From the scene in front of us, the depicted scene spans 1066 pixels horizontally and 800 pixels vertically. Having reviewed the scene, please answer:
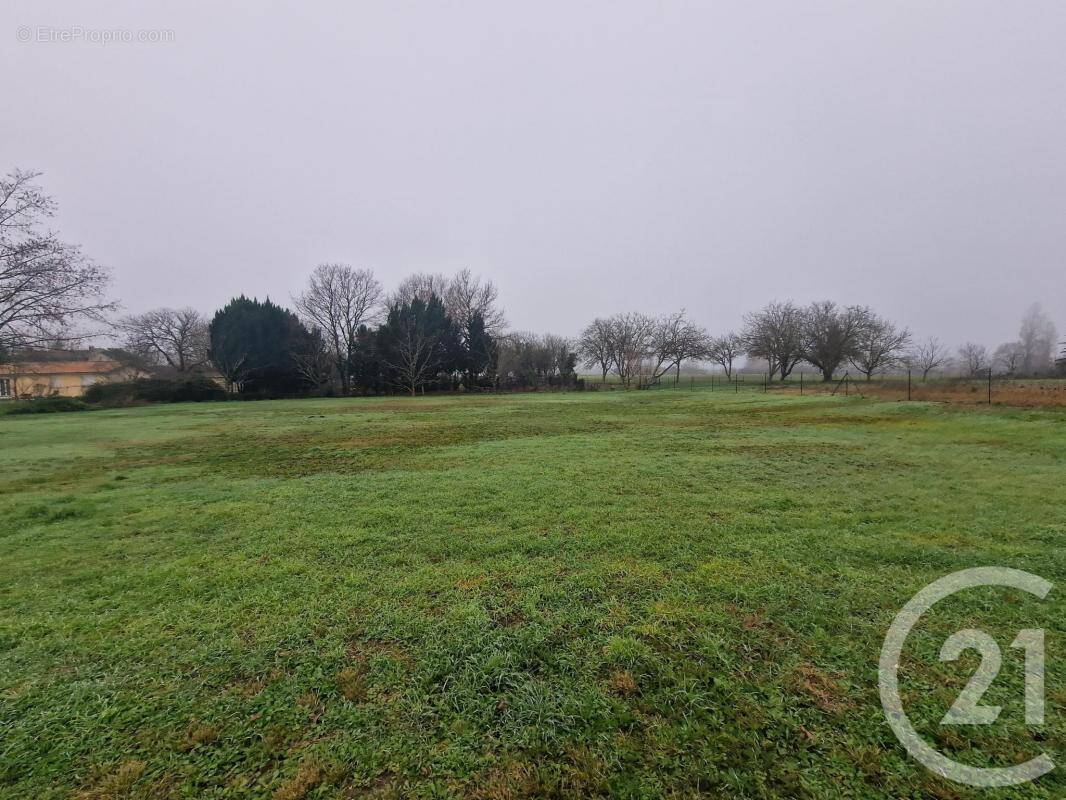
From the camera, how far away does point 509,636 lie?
2727mm

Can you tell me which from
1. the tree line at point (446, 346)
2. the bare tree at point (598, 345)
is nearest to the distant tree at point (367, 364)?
the tree line at point (446, 346)

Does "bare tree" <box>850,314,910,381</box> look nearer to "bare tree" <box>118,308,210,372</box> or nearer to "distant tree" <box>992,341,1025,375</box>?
"distant tree" <box>992,341,1025,375</box>

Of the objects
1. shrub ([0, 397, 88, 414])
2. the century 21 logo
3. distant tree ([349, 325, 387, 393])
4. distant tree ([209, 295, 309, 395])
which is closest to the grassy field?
the century 21 logo

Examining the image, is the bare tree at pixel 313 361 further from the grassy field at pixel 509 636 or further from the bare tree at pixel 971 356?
the bare tree at pixel 971 356

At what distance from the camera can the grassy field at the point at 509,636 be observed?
1.83 metres

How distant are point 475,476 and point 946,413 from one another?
56.0ft

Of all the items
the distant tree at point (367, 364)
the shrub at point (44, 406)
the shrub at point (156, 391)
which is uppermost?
the distant tree at point (367, 364)

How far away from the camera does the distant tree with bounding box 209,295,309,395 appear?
38938 mm

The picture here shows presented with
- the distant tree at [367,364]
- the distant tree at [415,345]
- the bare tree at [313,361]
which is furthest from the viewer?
the distant tree at [367,364]

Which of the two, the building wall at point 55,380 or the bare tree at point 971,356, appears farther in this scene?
the bare tree at point 971,356

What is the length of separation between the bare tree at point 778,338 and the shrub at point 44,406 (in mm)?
58027

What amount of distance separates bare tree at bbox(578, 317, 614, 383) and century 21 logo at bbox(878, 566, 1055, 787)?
160ft

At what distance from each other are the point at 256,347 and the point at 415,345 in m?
14.3

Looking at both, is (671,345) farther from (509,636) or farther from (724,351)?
(509,636)
